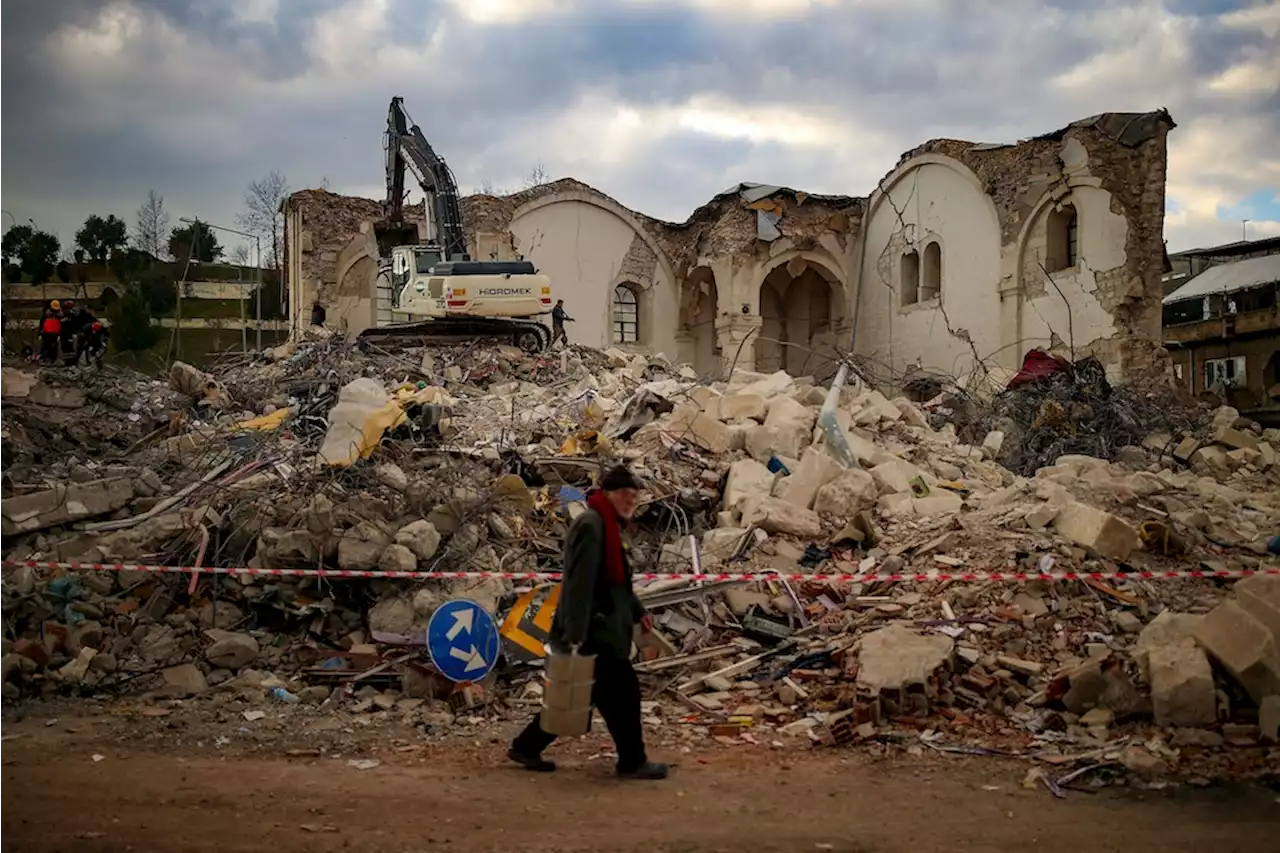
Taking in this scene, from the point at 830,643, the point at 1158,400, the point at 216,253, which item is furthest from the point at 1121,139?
the point at 216,253

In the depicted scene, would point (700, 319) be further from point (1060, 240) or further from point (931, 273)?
point (1060, 240)

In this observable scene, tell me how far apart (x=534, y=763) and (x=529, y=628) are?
164 centimetres

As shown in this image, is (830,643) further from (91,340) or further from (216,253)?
(216,253)

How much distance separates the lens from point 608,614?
4.66 meters

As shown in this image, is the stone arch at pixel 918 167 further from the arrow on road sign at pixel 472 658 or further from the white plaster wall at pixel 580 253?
the arrow on road sign at pixel 472 658

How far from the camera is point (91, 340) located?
55.7ft

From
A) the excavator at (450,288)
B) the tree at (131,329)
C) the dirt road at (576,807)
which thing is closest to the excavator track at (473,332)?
the excavator at (450,288)

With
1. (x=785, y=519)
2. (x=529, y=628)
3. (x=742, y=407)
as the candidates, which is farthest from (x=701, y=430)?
(x=529, y=628)

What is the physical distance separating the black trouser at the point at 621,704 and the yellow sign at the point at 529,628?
1.60 meters

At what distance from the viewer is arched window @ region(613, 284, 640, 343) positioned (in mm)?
24625

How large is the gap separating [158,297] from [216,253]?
7.91 m

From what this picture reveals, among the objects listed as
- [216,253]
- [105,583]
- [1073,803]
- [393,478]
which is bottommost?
[1073,803]

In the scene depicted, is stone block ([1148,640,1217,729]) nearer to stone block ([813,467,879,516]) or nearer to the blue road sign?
stone block ([813,467,879,516])

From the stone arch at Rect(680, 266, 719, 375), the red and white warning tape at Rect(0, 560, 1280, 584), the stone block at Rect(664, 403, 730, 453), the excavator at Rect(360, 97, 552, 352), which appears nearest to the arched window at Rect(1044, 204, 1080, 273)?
the stone arch at Rect(680, 266, 719, 375)
